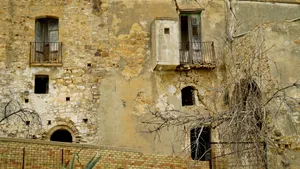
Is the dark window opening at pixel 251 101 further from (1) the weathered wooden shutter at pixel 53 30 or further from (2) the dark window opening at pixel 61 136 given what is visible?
(1) the weathered wooden shutter at pixel 53 30

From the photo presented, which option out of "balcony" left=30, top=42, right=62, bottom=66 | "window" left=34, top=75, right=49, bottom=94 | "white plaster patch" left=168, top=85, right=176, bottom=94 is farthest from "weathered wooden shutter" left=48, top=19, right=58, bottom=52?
"white plaster patch" left=168, top=85, right=176, bottom=94

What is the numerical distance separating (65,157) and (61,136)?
6.15 m

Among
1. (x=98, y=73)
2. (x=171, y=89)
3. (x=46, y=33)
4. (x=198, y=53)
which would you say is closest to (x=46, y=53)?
(x=46, y=33)

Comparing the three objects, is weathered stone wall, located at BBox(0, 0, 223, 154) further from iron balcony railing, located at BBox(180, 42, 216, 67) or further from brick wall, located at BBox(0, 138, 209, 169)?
brick wall, located at BBox(0, 138, 209, 169)

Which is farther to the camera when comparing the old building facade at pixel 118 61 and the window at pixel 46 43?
the window at pixel 46 43

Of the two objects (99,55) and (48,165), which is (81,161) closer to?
(48,165)

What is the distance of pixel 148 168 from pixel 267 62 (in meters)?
5.01

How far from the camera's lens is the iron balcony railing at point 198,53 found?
69.1 feet

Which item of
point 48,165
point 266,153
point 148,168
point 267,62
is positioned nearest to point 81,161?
point 48,165

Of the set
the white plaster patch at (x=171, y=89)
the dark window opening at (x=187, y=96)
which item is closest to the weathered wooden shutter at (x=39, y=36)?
the white plaster patch at (x=171, y=89)

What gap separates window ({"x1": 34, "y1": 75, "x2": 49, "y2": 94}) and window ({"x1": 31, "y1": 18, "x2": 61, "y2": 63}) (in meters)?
0.63

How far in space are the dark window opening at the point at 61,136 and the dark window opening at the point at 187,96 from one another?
4444mm

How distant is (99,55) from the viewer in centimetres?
2106

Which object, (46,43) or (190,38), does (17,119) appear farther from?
(190,38)
